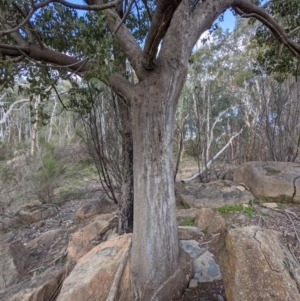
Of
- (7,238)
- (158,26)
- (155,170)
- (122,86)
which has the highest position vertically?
(158,26)

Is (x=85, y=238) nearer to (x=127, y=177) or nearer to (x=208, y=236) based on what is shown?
(x=127, y=177)

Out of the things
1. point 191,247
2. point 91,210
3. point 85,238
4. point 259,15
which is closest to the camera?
point 191,247

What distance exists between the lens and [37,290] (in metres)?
2.25

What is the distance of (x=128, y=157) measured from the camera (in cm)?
311

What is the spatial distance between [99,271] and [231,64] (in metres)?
12.4

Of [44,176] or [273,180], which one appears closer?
[273,180]

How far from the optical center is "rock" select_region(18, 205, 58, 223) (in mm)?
5138

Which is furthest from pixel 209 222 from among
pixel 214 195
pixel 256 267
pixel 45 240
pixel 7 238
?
pixel 7 238

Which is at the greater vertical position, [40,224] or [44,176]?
[44,176]

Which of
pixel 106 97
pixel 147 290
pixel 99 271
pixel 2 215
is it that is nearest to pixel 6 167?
pixel 2 215

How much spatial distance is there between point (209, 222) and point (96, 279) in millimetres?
1868

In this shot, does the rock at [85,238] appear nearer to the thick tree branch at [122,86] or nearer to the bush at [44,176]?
the thick tree branch at [122,86]

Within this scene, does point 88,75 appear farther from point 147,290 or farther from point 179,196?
point 179,196

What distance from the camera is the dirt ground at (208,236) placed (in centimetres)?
214
